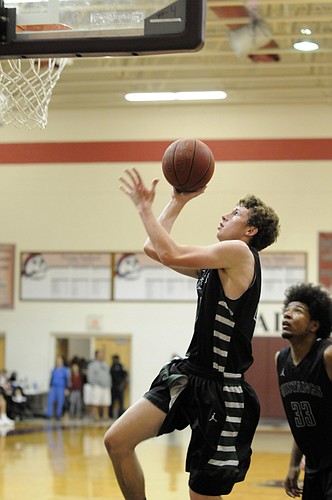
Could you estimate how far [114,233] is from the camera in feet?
56.0

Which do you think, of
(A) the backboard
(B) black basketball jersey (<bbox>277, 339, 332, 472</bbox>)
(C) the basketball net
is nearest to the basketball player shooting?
(B) black basketball jersey (<bbox>277, 339, 332, 472</bbox>)

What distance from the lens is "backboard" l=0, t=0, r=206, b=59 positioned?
4.16 meters

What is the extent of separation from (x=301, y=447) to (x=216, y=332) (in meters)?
0.86

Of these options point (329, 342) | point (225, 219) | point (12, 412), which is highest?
point (225, 219)

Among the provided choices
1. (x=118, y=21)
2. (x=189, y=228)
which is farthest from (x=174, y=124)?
(x=118, y=21)

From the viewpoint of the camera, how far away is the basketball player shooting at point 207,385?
407 cm

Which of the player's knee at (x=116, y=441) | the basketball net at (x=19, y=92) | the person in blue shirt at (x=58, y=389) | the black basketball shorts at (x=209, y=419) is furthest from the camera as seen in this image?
the person in blue shirt at (x=58, y=389)

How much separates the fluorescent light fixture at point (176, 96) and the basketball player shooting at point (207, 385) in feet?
40.7

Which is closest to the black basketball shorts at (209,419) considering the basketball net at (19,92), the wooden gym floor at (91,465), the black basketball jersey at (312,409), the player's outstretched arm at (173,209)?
the black basketball jersey at (312,409)

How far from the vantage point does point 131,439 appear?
4.05 metres

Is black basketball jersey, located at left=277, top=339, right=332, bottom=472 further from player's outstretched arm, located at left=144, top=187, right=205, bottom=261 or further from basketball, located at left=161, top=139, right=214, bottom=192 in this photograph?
basketball, located at left=161, top=139, right=214, bottom=192

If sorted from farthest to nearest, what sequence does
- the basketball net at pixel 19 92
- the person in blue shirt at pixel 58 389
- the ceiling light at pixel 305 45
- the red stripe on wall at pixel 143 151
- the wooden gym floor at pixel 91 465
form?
the person in blue shirt at pixel 58 389 < the red stripe on wall at pixel 143 151 < the ceiling light at pixel 305 45 < the wooden gym floor at pixel 91 465 < the basketball net at pixel 19 92

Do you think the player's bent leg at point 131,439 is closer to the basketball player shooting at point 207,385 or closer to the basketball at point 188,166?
the basketball player shooting at point 207,385

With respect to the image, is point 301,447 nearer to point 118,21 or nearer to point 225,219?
point 225,219
